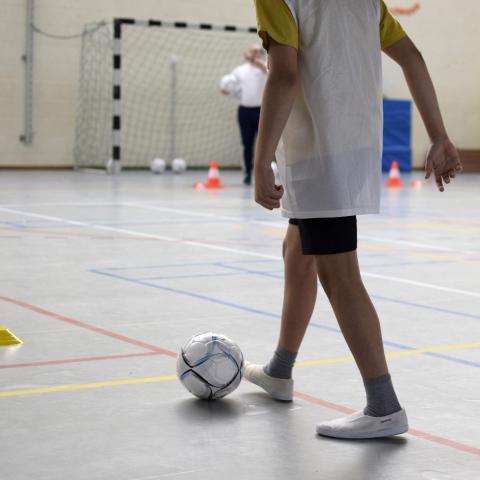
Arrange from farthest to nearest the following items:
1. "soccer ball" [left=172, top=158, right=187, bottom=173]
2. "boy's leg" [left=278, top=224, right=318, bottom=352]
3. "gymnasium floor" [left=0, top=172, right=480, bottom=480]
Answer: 1. "soccer ball" [left=172, top=158, right=187, bottom=173]
2. "boy's leg" [left=278, top=224, right=318, bottom=352]
3. "gymnasium floor" [left=0, top=172, right=480, bottom=480]

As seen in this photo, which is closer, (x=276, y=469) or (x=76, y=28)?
(x=276, y=469)

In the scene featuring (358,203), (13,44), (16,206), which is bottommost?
(16,206)

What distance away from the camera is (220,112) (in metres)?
22.7

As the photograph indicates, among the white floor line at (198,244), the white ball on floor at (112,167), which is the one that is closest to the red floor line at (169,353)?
the white floor line at (198,244)

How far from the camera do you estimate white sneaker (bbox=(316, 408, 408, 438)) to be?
131 inches

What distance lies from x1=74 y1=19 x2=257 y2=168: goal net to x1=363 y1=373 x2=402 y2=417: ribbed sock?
17294mm

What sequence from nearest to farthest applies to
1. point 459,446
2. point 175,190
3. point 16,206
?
point 459,446 < point 16,206 < point 175,190

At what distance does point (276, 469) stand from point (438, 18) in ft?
75.2

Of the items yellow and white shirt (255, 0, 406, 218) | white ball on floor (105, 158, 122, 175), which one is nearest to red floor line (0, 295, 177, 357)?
yellow and white shirt (255, 0, 406, 218)

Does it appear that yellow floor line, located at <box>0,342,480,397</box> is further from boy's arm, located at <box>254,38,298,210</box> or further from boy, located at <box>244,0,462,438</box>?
boy's arm, located at <box>254,38,298,210</box>

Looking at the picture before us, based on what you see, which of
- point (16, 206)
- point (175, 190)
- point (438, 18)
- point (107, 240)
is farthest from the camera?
point (438, 18)

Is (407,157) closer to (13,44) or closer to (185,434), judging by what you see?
(13,44)

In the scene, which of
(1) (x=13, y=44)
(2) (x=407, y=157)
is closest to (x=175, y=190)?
(1) (x=13, y=44)

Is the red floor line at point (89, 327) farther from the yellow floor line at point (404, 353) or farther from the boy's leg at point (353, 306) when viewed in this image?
the boy's leg at point (353, 306)
